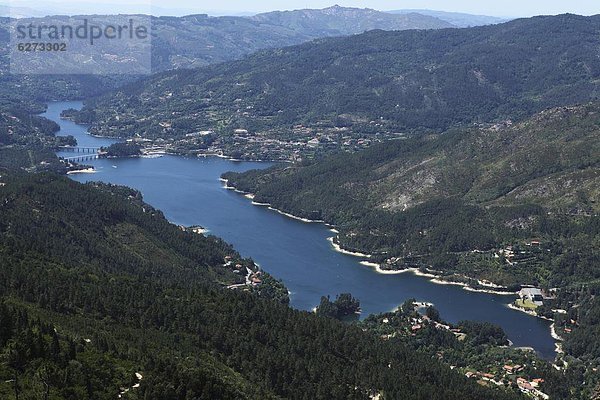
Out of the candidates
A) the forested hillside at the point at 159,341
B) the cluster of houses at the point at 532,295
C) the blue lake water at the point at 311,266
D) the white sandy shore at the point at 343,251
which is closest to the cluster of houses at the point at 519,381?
the forested hillside at the point at 159,341

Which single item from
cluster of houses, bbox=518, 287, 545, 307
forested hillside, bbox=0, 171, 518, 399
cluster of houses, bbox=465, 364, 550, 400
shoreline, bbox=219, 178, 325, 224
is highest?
forested hillside, bbox=0, 171, 518, 399

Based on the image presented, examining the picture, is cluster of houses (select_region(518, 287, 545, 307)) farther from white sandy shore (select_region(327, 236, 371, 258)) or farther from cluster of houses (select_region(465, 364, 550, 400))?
cluster of houses (select_region(465, 364, 550, 400))

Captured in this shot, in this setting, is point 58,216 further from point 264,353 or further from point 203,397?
point 203,397

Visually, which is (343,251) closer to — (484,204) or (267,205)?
(484,204)

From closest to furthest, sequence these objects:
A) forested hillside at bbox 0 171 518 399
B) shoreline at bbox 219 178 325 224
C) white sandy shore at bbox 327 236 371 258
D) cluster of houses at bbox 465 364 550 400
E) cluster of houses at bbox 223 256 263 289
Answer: forested hillside at bbox 0 171 518 399, cluster of houses at bbox 465 364 550 400, cluster of houses at bbox 223 256 263 289, white sandy shore at bbox 327 236 371 258, shoreline at bbox 219 178 325 224

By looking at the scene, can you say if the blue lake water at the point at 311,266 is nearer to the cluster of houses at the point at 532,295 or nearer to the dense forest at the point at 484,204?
the cluster of houses at the point at 532,295

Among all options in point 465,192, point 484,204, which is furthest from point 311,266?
point 465,192

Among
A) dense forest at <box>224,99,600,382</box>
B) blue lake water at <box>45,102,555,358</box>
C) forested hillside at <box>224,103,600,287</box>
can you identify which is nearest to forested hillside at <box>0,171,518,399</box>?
blue lake water at <box>45,102,555,358</box>
